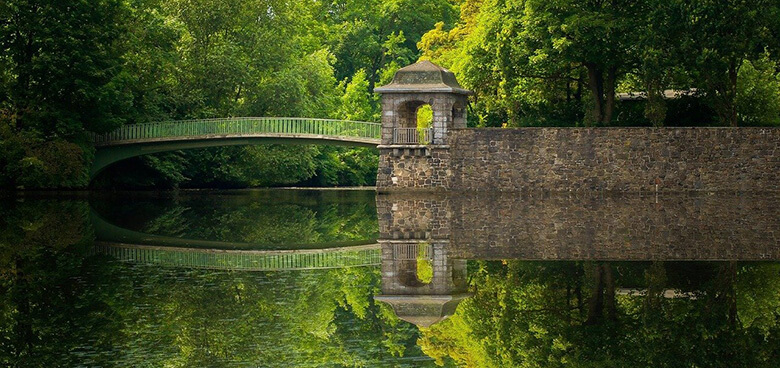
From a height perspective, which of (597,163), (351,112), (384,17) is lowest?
(597,163)

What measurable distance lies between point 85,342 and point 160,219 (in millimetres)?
15491

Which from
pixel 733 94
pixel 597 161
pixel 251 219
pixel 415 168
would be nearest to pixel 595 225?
pixel 251 219

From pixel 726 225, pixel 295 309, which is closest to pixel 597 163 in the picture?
pixel 726 225

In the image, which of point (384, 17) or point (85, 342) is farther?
point (384, 17)

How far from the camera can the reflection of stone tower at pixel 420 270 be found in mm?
11242

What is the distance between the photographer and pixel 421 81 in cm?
3475

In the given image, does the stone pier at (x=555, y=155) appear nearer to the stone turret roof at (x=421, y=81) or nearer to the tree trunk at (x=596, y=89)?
the stone turret roof at (x=421, y=81)

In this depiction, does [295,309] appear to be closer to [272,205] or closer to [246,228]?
[246,228]

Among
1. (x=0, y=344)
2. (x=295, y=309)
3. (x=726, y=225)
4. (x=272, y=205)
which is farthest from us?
(x=272, y=205)

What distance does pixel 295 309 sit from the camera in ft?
35.9

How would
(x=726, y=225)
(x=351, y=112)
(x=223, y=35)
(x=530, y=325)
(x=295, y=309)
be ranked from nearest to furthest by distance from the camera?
(x=530, y=325) < (x=295, y=309) < (x=726, y=225) < (x=223, y=35) < (x=351, y=112)

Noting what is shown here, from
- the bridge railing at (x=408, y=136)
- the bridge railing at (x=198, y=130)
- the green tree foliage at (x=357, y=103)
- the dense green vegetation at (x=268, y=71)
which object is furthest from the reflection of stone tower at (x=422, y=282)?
the green tree foliage at (x=357, y=103)

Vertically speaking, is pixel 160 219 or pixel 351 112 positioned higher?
pixel 351 112

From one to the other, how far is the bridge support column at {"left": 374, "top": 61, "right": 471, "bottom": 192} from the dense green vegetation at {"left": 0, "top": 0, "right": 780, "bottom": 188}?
3.00 metres
